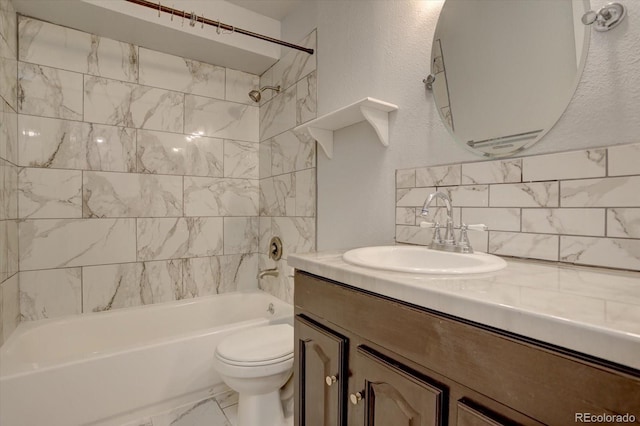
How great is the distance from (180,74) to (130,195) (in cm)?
99

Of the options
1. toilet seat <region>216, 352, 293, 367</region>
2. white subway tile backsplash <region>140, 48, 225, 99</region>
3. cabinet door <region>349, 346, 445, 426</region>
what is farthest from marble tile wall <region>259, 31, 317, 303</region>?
cabinet door <region>349, 346, 445, 426</region>

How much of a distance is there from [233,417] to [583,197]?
1876 mm

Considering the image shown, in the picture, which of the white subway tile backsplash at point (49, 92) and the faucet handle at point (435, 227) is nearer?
the faucet handle at point (435, 227)

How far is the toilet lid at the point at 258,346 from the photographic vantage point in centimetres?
147

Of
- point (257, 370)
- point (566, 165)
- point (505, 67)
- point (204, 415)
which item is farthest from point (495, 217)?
point (204, 415)

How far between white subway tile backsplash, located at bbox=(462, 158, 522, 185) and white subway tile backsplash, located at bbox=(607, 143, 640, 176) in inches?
8.9

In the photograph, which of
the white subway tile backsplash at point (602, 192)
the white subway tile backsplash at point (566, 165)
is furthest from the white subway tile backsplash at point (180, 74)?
the white subway tile backsplash at point (602, 192)

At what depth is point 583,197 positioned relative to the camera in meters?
0.89

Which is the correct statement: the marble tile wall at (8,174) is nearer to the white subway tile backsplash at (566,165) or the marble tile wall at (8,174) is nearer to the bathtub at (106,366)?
the bathtub at (106,366)

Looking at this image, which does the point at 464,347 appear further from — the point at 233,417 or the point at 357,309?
the point at 233,417

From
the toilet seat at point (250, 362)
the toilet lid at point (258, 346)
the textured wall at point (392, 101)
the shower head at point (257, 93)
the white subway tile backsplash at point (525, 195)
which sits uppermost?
the shower head at point (257, 93)

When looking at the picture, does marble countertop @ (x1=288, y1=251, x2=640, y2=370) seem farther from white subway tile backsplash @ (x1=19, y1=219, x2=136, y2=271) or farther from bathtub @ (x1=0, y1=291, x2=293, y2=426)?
white subway tile backsplash @ (x1=19, y1=219, x2=136, y2=271)

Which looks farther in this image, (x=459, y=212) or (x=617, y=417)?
(x=459, y=212)

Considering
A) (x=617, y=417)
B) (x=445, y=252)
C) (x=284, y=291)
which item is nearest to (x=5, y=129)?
(x=284, y=291)
